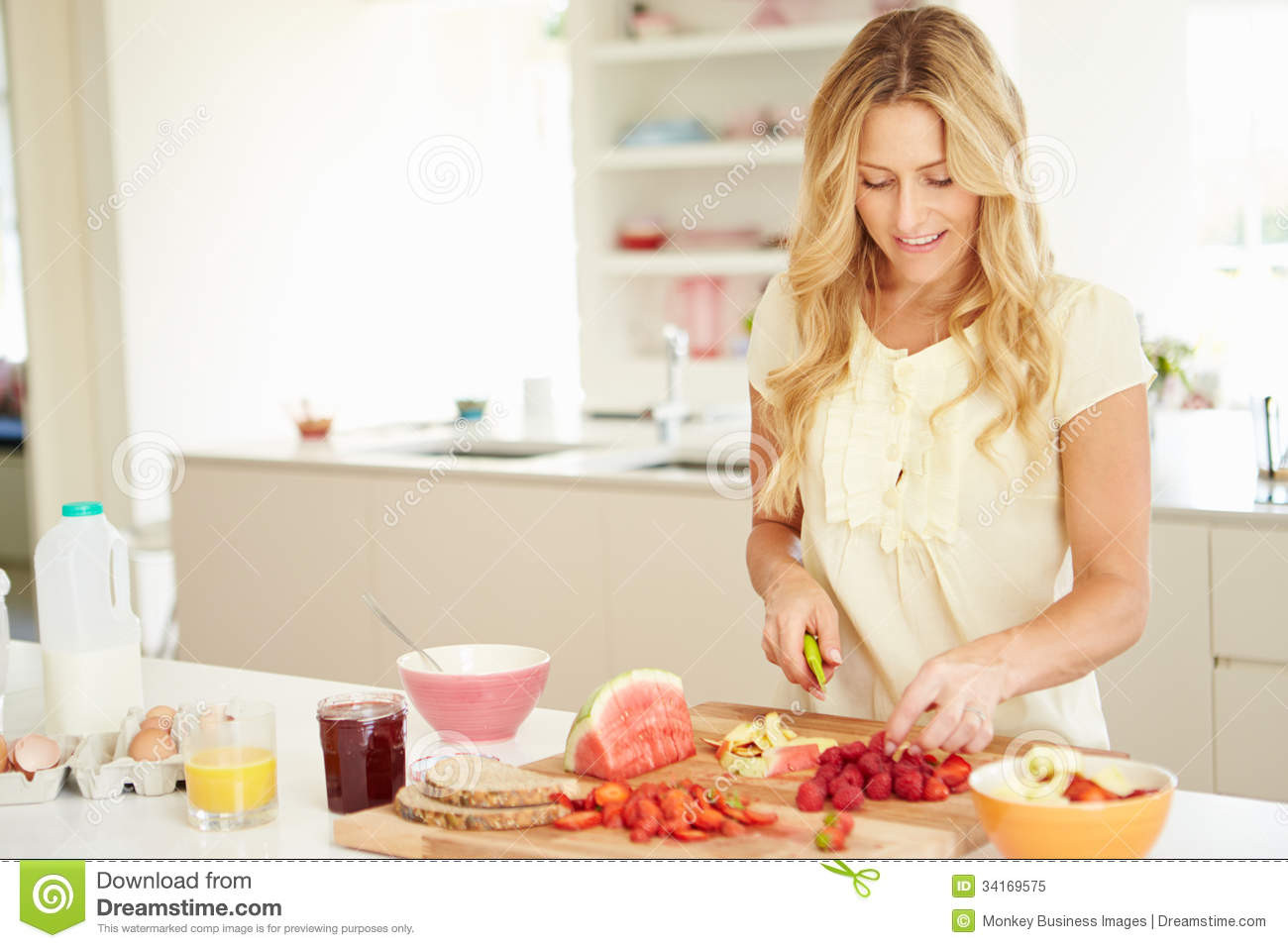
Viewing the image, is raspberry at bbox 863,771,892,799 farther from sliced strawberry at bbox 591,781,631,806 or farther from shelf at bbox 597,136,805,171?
shelf at bbox 597,136,805,171

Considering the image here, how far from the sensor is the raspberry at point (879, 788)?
1.33 metres

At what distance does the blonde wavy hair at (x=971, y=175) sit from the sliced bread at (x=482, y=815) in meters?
0.69

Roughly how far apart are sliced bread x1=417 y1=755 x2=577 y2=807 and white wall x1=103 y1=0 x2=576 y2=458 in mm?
4365

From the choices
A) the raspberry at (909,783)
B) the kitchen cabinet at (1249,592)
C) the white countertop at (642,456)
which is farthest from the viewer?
the white countertop at (642,456)

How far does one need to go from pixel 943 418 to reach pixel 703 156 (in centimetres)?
364

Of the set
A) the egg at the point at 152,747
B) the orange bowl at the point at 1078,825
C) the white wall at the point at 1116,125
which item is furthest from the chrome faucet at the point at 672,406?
the orange bowl at the point at 1078,825

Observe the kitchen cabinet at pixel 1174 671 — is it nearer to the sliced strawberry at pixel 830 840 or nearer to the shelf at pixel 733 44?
the sliced strawberry at pixel 830 840

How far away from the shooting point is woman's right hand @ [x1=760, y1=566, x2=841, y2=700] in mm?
1604

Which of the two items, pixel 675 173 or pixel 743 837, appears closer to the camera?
pixel 743 837

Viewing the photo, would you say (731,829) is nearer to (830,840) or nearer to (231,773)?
(830,840)

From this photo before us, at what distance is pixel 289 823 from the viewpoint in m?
1.40

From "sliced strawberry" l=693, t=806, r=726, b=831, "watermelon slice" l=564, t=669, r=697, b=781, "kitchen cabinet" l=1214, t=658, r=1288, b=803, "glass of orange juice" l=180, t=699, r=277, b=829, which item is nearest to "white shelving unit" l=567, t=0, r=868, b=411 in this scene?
"kitchen cabinet" l=1214, t=658, r=1288, b=803

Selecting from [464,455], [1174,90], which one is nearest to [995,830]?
[464,455]

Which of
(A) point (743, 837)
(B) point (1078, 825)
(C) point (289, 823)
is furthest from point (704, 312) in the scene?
(B) point (1078, 825)
